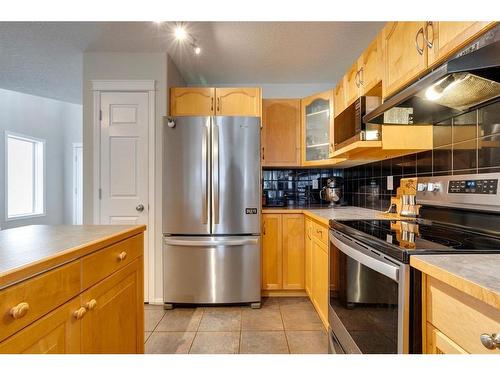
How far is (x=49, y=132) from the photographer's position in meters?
4.52

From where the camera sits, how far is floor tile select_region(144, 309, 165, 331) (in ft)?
6.83

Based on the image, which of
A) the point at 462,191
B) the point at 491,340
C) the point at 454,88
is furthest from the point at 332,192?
the point at 491,340

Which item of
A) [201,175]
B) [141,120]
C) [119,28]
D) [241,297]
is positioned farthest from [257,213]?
[119,28]

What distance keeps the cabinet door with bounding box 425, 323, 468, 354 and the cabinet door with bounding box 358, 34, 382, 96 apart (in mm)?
1396

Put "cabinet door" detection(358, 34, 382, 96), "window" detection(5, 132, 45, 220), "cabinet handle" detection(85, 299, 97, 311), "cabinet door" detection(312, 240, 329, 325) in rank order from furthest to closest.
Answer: "window" detection(5, 132, 45, 220)
"cabinet door" detection(312, 240, 329, 325)
"cabinet door" detection(358, 34, 382, 96)
"cabinet handle" detection(85, 299, 97, 311)

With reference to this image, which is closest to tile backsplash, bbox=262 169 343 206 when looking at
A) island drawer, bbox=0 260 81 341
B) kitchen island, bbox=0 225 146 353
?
kitchen island, bbox=0 225 146 353

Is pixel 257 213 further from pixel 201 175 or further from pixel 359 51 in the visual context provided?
pixel 359 51

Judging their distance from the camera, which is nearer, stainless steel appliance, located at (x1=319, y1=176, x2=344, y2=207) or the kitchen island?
the kitchen island

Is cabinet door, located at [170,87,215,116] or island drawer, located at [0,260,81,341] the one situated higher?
cabinet door, located at [170,87,215,116]

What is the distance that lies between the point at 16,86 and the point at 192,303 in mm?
3491

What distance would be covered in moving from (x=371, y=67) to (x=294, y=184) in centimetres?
166

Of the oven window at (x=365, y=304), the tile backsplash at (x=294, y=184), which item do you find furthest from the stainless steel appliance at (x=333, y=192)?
the oven window at (x=365, y=304)

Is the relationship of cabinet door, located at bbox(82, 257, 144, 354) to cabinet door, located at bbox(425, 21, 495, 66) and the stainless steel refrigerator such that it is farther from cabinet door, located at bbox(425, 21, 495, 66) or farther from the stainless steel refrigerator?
cabinet door, located at bbox(425, 21, 495, 66)

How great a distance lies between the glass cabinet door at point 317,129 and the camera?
2689 mm
